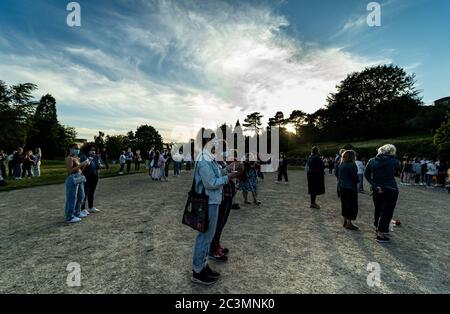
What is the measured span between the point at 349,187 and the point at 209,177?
4607 mm

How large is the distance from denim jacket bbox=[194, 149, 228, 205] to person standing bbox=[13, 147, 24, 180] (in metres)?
17.0

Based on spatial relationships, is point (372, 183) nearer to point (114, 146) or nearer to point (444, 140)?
point (444, 140)

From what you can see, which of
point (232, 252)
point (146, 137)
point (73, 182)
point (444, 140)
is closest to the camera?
point (232, 252)

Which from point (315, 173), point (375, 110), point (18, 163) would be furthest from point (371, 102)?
point (18, 163)

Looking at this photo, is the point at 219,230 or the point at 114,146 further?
the point at 114,146

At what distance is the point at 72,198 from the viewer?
22.0 feet

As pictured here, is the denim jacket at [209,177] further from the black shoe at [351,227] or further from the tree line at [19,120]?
the tree line at [19,120]

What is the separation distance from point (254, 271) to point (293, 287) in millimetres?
696

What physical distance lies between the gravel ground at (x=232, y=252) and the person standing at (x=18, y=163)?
30.7ft

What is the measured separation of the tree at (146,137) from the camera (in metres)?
88.7

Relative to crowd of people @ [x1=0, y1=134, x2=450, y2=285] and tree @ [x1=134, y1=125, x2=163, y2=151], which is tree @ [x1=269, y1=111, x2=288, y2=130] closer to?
tree @ [x1=134, y1=125, x2=163, y2=151]

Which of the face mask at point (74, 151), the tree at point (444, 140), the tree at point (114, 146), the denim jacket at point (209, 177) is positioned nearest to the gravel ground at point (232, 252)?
the denim jacket at point (209, 177)

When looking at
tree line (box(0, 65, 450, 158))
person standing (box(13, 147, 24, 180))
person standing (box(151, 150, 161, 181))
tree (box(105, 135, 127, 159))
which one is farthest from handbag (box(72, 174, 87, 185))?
tree (box(105, 135, 127, 159))

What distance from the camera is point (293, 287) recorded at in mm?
3629
